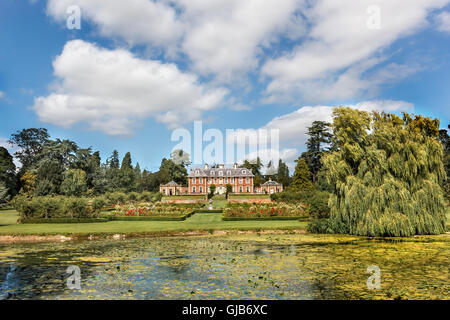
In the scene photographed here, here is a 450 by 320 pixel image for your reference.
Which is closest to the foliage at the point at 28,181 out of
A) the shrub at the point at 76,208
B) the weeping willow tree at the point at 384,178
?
the shrub at the point at 76,208

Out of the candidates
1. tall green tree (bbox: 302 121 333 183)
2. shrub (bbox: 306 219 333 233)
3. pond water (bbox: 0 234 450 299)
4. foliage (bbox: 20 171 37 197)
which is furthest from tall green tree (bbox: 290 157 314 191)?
foliage (bbox: 20 171 37 197)

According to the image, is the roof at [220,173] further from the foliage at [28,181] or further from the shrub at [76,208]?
the shrub at [76,208]

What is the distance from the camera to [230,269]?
9.95m

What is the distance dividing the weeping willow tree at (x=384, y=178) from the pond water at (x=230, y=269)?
116 centimetres

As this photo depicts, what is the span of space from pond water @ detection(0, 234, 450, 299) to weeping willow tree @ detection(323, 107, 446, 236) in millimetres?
1163

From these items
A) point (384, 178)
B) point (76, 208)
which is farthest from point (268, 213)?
point (76, 208)

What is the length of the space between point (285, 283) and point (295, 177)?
46.6 metres

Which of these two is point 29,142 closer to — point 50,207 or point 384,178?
point 50,207

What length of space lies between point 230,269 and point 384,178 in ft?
35.4

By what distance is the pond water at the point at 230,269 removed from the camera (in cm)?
771

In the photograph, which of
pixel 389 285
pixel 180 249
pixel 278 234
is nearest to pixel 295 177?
pixel 278 234
